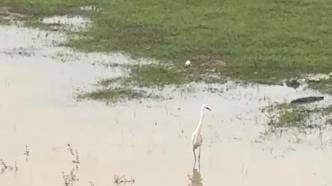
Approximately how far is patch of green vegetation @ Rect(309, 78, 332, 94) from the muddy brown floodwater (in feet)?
0.60

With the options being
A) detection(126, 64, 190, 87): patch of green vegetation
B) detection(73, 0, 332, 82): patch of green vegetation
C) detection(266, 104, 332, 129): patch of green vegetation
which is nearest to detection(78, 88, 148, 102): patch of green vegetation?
detection(126, 64, 190, 87): patch of green vegetation

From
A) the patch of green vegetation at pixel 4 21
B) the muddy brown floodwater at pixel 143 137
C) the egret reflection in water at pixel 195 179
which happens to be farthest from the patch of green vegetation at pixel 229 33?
the egret reflection in water at pixel 195 179

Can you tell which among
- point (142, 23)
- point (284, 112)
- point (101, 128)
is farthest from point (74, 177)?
point (142, 23)

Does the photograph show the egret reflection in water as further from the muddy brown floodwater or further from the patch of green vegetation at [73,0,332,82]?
the patch of green vegetation at [73,0,332,82]

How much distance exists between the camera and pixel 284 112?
1288 cm

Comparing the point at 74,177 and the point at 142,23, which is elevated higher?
the point at 142,23

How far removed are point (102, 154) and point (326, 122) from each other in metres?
3.10

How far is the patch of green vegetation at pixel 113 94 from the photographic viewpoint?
13.6 meters

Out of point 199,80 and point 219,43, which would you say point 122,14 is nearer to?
point 219,43

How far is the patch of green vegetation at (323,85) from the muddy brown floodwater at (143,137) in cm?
18

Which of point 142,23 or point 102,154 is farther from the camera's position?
point 142,23

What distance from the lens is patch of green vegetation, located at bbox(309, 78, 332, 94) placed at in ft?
45.9

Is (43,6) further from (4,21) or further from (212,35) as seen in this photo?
(212,35)

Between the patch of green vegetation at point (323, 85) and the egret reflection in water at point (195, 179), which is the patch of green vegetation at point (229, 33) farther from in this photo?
the egret reflection in water at point (195, 179)
